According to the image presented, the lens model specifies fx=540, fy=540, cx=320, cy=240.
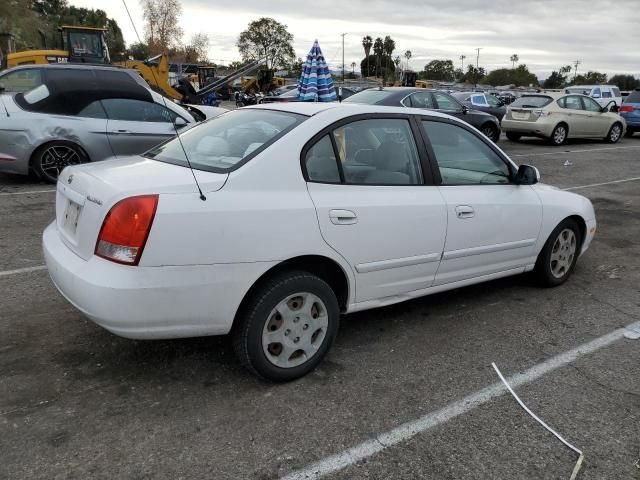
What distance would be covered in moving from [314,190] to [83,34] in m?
18.9

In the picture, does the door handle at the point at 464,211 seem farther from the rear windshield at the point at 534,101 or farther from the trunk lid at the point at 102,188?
the rear windshield at the point at 534,101

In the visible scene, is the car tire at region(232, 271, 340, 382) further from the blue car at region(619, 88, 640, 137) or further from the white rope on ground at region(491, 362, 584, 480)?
the blue car at region(619, 88, 640, 137)

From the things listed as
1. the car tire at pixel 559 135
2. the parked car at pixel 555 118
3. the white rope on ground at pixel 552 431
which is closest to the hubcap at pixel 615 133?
the parked car at pixel 555 118

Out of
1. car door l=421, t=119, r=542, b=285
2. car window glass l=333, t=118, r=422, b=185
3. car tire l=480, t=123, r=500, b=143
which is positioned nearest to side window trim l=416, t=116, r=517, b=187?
car door l=421, t=119, r=542, b=285

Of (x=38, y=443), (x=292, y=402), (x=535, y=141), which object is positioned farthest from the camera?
(x=535, y=141)

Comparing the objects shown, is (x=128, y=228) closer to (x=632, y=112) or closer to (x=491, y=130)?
(x=491, y=130)

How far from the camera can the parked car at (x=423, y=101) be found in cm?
1130

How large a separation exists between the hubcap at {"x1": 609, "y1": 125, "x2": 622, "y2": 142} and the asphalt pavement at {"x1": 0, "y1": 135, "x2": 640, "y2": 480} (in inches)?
632

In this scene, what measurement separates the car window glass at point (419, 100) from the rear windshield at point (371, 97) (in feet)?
1.48

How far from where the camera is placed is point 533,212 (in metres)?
4.25

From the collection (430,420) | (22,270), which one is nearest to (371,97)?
(22,270)

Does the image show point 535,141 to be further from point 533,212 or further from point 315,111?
point 315,111

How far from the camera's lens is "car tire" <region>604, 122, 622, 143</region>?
712 inches

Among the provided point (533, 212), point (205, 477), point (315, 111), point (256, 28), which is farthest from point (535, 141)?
point (256, 28)
